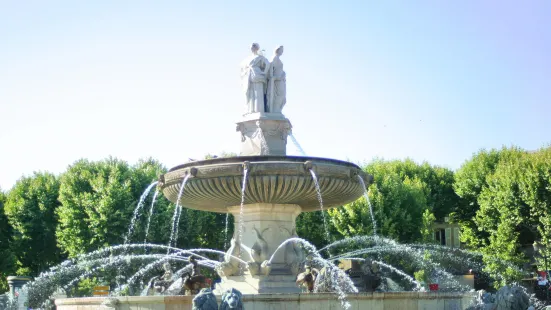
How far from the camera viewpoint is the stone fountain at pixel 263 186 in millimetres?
14812

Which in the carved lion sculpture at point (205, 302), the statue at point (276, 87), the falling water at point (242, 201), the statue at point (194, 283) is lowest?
the carved lion sculpture at point (205, 302)

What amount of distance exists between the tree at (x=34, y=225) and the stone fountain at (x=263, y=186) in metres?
23.4

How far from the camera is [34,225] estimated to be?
38375mm

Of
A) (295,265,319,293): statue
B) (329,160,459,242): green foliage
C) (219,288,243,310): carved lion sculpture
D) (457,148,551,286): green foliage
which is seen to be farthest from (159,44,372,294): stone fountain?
(457,148,551,286): green foliage

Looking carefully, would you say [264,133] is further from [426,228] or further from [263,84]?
[426,228]

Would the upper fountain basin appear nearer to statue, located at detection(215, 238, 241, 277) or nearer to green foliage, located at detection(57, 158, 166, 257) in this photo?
statue, located at detection(215, 238, 241, 277)

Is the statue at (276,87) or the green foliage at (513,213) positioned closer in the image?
the statue at (276,87)

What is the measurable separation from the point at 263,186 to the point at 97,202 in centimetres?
2170

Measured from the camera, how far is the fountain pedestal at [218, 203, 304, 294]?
609 inches

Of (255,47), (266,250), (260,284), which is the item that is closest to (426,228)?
(255,47)

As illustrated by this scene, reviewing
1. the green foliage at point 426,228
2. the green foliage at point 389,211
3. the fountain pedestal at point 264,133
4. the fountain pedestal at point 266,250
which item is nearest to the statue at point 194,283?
the fountain pedestal at point 266,250

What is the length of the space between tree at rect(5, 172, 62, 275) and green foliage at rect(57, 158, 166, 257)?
124 centimetres

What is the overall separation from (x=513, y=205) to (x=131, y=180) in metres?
18.6

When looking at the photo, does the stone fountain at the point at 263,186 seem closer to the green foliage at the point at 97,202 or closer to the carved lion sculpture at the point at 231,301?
the carved lion sculpture at the point at 231,301
